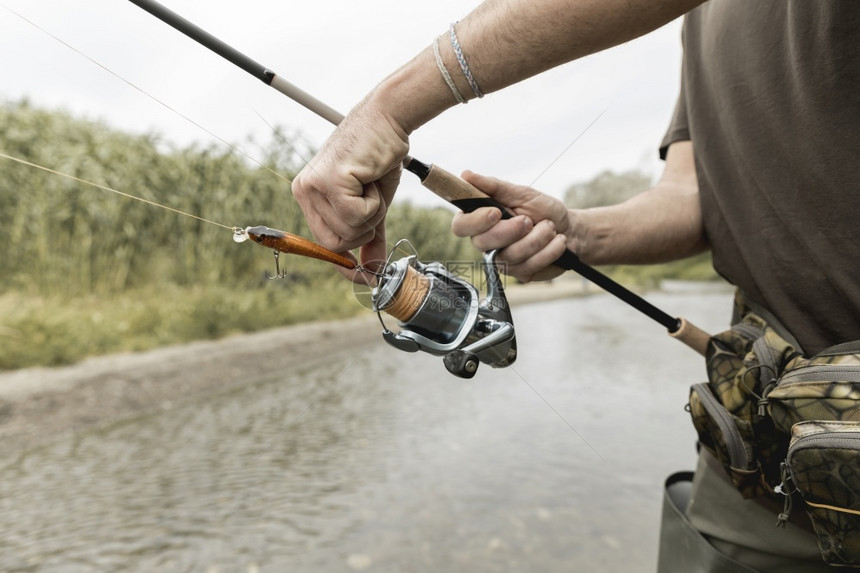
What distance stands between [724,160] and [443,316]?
0.70 m

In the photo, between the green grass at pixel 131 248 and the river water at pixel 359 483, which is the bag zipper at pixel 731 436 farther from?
the green grass at pixel 131 248

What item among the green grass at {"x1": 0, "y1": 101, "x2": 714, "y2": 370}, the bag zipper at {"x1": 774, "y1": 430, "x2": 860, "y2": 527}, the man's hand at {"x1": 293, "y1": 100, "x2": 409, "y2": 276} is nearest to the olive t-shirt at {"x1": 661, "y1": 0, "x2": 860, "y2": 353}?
the bag zipper at {"x1": 774, "y1": 430, "x2": 860, "y2": 527}

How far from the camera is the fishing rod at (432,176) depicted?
1.11 m

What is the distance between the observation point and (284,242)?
3.32 feet

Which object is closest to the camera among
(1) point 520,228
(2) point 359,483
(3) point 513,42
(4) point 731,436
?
(3) point 513,42

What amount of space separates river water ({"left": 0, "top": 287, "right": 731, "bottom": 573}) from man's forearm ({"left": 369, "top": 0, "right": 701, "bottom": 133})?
2.45 feet

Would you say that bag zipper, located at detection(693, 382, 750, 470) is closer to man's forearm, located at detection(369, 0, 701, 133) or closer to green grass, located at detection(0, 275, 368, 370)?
man's forearm, located at detection(369, 0, 701, 133)

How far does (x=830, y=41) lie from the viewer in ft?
2.94

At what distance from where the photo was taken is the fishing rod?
111cm

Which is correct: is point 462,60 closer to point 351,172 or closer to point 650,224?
point 351,172

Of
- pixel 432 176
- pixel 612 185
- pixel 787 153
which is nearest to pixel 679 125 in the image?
pixel 787 153

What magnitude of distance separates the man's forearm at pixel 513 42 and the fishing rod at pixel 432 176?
258 millimetres

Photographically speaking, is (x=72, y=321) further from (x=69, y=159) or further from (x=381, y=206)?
(x=381, y=206)

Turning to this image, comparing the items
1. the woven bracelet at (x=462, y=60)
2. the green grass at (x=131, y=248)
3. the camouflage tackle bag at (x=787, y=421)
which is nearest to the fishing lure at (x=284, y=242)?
the woven bracelet at (x=462, y=60)
